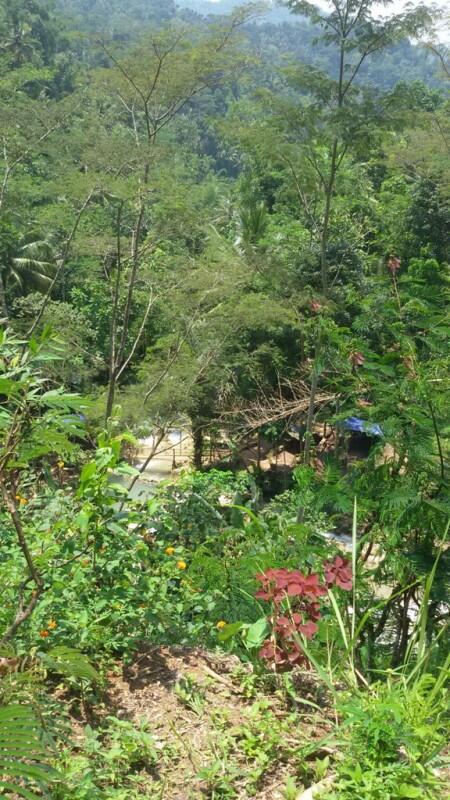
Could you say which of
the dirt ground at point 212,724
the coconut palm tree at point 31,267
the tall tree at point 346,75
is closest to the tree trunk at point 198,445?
the coconut palm tree at point 31,267

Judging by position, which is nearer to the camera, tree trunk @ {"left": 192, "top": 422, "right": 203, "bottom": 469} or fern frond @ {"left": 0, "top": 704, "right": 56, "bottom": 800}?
fern frond @ {"left": 0, "top": 704, "right": 56, "bottom": 800}

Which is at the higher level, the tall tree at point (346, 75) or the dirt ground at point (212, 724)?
the tall tree at point (346, 75)

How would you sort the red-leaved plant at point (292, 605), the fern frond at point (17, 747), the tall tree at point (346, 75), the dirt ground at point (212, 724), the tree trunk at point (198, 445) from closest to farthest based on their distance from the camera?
the fern frond at point (17, 747), the dirt ground at point (212, 724), the red-leaved plant at point (292, 605), the tall tree at point (346, 75), the tree trunk at point (198, 445)

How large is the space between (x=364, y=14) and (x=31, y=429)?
21.0 ft

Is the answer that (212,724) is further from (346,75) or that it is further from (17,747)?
(346,75)

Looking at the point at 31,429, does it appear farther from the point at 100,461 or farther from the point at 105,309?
the point at 105,309

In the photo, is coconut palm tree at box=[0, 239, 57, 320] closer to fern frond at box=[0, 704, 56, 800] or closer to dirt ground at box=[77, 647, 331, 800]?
dirt ground at box=[77, 647, 331, 800]

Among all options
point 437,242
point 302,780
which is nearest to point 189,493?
point 302,780

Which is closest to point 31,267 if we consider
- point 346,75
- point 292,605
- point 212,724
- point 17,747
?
point 346,75

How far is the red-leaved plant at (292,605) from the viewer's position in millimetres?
1854

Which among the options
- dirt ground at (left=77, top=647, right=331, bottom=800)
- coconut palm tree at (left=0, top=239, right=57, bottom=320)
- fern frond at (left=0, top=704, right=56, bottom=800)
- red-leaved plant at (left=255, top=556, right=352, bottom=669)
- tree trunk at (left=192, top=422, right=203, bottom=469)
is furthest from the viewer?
coconut palm tree at (left=0, top=239, right=57, bottom=320)

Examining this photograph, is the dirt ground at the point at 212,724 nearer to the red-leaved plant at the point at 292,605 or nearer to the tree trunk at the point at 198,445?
the red-leaved plant at the point at 292,605

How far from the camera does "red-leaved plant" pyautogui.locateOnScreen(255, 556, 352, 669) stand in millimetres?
1854

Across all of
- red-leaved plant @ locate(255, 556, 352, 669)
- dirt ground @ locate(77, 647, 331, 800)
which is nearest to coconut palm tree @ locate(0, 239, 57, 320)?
dirt ground @ locate(77, 647, 331, 800)
